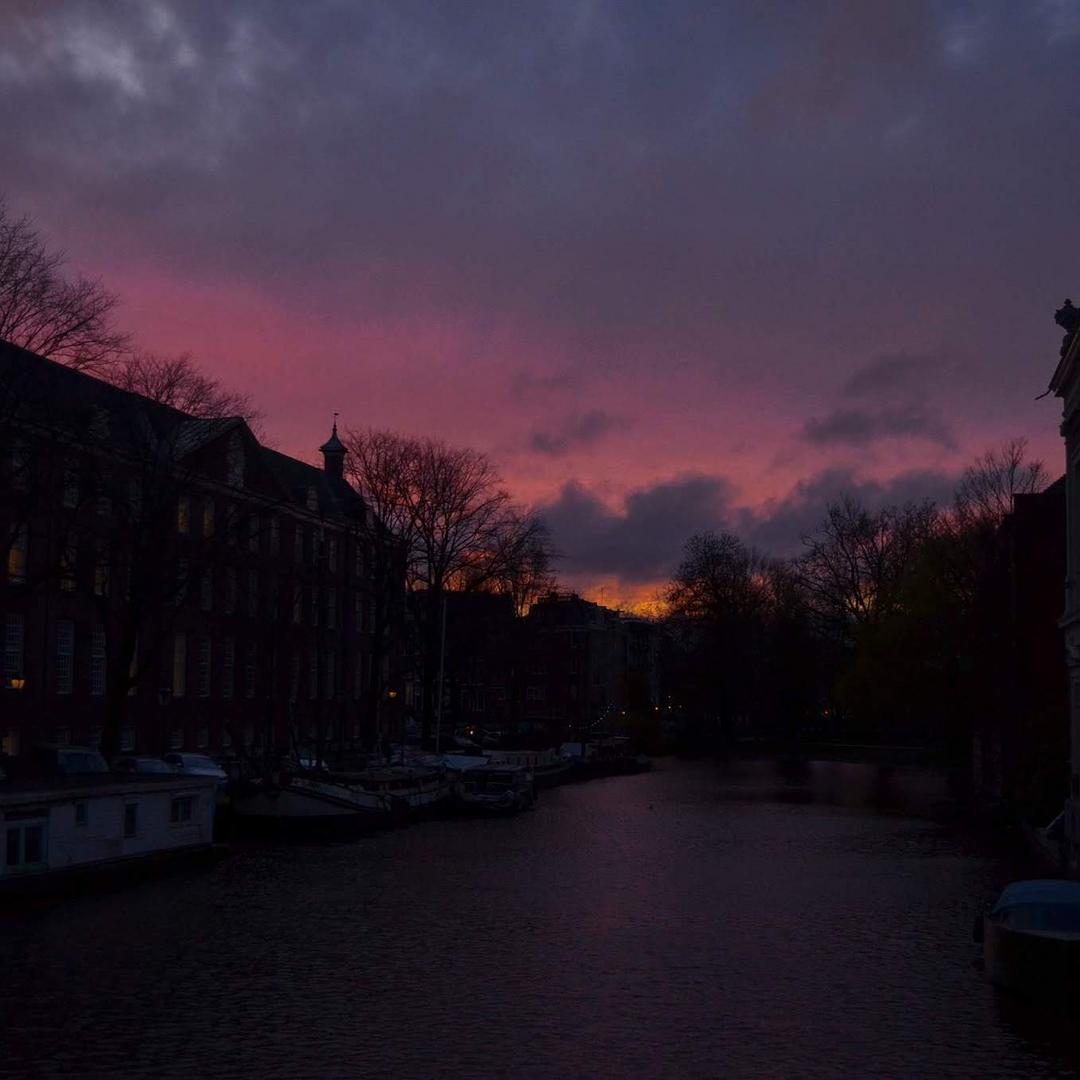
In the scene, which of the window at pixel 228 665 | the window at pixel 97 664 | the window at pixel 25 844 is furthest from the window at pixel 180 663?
the window at pixel 25 844

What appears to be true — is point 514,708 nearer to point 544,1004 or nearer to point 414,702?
point 414,702

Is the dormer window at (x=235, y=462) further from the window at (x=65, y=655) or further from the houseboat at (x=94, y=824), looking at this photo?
the houseboat at (x=94, y=824)

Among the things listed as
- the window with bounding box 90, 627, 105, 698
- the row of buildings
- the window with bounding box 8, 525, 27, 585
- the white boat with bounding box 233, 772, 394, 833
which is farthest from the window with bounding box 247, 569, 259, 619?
the white boat with bounding box 233, 772, 394, 833

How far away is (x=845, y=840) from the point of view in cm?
5250

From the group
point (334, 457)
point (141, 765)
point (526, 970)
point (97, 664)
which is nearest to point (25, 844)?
point (526, 970)

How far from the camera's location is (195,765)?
59.1m

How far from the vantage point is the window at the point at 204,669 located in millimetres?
77312

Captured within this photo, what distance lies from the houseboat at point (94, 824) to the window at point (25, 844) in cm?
2

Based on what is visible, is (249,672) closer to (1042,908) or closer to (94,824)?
(94,824)

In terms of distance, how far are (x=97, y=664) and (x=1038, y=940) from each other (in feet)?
172

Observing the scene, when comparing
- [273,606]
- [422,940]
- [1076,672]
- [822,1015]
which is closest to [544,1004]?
[822,1015]

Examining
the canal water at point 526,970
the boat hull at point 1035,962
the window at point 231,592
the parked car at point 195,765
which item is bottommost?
the canal water at point 526,970

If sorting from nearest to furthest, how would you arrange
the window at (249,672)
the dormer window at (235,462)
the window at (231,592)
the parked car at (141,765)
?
the parked car at (141,765)
the window at (231,592)
the dormer window at (235,462)
the window at (249,672)

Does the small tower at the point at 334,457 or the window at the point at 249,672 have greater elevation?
the small tower at the point at 334,457
